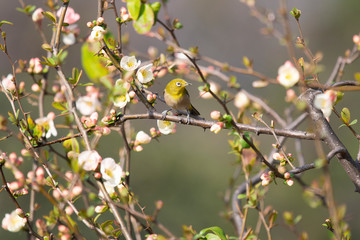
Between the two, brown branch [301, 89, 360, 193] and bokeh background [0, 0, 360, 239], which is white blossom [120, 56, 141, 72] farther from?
bokeh background [0, 0, 360, 239]

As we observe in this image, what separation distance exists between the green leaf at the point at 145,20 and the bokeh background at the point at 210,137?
1.99 m

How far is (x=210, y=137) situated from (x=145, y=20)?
5.03 meters

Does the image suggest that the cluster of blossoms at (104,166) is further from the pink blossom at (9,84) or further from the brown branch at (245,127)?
the pink blossom at (9,84)

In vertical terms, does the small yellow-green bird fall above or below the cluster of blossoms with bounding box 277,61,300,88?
below

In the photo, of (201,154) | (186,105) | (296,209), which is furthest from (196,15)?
(186,105)

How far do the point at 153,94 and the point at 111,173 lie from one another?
0.30 m

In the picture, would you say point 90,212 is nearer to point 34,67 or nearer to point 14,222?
point 14,222

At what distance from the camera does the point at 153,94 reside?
1.08 m

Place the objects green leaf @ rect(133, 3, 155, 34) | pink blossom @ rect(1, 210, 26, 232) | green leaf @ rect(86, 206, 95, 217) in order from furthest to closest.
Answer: pink blossom @ rect(1, 210, 26, 232), green leaf @ rect(133, 3, 155, 34), green leaf @ rect(86, 206, 95, 217)

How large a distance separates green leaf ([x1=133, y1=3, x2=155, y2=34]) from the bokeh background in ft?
6.53

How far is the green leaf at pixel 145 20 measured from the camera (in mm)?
768

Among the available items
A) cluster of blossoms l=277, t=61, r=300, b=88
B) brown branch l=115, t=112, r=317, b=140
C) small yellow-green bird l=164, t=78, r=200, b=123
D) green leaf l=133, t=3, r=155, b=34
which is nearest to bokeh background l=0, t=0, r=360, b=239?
small yellow-green bird l=164, t=78, r=200, b=123

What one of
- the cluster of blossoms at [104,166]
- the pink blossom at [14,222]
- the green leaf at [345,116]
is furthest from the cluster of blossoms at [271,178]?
the pink blossom at [14,222]

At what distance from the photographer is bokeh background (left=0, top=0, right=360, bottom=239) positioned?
176 inches
